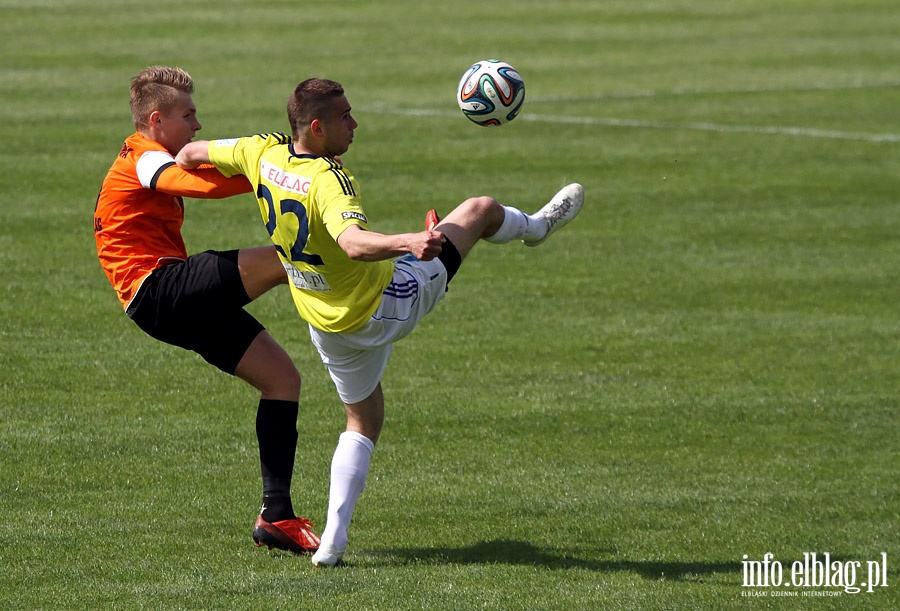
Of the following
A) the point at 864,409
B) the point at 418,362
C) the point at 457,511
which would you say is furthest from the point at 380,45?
the point at 457,511

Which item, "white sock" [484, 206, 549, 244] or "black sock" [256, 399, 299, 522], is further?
"white sock" [484, 206, 549, 244]

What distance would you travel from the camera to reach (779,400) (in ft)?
35.5

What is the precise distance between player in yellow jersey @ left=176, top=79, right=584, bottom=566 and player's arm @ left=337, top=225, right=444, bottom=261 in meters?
0.03

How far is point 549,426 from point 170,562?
11.4 ft

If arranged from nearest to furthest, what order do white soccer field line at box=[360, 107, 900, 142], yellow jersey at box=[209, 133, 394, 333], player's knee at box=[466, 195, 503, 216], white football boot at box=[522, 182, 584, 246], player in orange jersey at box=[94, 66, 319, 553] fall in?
1. yellow jersey at box=[209, 133, 394, 333]
2. player in orange jersey at box=[94, 66, 319, 553]
3. player's knee at box=[466, 195, 503, 216]
4. white football boot at box=[522, 182, 584, 246]
5. white soccer field line at box=[360, 107, 900, 142]

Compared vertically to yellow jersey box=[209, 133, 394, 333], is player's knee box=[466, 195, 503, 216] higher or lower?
higher

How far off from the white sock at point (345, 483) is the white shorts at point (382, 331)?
23cm

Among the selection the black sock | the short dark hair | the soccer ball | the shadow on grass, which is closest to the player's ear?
the short dark hair

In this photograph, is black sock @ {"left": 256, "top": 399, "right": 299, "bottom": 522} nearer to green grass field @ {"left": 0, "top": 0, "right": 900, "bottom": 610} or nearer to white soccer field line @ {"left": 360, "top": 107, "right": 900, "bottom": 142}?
green grass field @ {"left": 0, "top": 0, "right": 900, "bottom": 610}

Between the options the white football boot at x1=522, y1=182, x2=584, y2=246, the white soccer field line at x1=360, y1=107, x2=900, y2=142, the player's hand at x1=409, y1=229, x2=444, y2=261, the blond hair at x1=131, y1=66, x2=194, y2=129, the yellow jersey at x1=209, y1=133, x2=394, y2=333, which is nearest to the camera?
the player's hand at x1=409, y1=229, x2=444, y2=261

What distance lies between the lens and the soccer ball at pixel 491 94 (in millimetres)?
9078

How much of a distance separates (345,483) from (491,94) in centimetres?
290

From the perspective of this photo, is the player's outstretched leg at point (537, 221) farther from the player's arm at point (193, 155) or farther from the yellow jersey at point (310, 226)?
the player's arm at point (193, 155)

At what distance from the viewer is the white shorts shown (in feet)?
23.7
